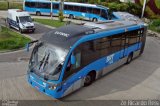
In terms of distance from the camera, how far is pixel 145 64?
17.3 m

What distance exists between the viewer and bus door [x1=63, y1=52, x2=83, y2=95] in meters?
10.5

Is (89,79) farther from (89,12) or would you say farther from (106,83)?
(89,12)

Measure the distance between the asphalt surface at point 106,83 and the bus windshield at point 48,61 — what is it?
59.8 inches

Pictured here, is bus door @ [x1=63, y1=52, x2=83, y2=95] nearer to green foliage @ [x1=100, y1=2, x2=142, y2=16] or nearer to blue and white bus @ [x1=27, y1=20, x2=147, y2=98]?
blue and white bus @ [x1=27, y1=20, x2=147, y2=98]

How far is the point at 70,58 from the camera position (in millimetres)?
10352

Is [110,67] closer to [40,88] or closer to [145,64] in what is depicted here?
[145,64]

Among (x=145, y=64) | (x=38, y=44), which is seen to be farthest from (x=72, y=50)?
(x=145, y=64)

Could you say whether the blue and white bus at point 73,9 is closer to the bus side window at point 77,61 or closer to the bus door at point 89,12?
the bus door at point 89,12

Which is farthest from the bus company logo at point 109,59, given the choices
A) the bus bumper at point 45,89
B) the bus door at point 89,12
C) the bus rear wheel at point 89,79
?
the bus door at point 89,12

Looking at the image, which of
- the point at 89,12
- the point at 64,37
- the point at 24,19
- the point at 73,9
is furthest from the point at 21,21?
the point at 64,37

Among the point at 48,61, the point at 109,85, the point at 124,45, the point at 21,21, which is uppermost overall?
the point at 48,61

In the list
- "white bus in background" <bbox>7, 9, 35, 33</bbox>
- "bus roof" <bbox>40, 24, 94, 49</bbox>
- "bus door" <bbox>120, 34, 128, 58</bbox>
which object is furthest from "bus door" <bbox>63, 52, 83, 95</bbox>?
"white bus in background" <bbox>7, 9, 35, 33</bbox>

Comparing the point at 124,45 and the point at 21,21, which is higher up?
the point at 124,45

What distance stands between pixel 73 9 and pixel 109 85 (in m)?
26.0
